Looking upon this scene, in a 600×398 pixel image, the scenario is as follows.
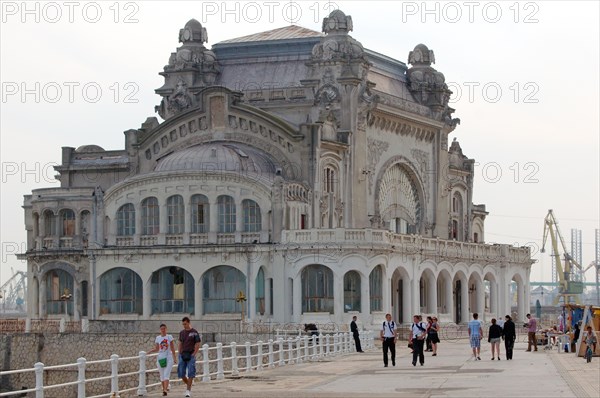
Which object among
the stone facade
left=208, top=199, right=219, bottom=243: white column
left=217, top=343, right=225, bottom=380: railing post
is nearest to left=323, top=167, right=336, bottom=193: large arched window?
the stone facade

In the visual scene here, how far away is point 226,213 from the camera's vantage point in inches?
3452

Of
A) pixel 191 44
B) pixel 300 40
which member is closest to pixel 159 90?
pixel 191 44

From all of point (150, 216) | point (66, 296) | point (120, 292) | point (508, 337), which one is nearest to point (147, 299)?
point (120, 292)

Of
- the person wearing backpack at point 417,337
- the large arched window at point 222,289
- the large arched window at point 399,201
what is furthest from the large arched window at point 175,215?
the person wearing backpack at point 417,337

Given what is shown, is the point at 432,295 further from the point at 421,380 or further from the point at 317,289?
the point at 421,380

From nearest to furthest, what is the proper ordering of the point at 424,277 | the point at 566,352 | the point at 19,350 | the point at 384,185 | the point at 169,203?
the point at 566,352 < the point at 19,350 < the point at 169,203 < the point at 424,277 < the point at 384,185

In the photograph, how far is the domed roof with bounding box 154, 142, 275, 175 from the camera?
89.0 m

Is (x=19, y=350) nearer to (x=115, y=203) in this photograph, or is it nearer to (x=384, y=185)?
(x=115, y=203)

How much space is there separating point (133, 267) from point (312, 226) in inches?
436

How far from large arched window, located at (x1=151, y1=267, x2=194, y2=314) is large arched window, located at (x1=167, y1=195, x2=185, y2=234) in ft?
7.67

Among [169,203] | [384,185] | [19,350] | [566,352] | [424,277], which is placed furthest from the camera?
[384,185]

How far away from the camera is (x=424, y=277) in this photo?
9656 centimetres

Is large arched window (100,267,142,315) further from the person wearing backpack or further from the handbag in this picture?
the handbag

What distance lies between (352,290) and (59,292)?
19.4m
